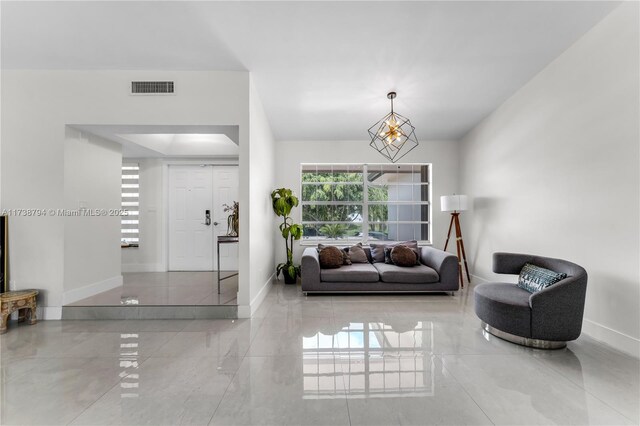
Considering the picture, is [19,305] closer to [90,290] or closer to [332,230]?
[90,290]

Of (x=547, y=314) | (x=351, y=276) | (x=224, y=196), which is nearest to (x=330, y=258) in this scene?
(x=351, y=276)

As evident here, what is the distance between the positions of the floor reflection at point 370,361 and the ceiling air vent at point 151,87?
3.20 meters

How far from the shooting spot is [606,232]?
2.57 meters

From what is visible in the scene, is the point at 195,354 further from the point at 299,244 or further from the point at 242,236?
the point at 299,244

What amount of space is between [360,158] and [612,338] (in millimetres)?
4355

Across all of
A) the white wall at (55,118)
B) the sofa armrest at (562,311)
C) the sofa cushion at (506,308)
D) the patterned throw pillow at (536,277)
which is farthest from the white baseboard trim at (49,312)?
the patterned throw pillow at (536,277)

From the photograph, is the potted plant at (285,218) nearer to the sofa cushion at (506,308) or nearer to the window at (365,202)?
the window at (365,202)

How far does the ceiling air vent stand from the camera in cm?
328

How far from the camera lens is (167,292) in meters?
3.89

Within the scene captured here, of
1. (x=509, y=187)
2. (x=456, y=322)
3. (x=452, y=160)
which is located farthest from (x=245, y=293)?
(x=452, y=160)

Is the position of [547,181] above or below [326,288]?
above

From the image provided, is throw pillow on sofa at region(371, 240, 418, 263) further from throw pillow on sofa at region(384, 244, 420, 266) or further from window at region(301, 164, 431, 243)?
window at region(301, 164, 431, 243)


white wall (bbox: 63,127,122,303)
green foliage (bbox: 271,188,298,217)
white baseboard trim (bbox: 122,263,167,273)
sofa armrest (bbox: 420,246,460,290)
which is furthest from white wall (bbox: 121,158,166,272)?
sofa armrest (bbox: 420,246,460,290)

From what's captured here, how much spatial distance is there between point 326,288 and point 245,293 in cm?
140
